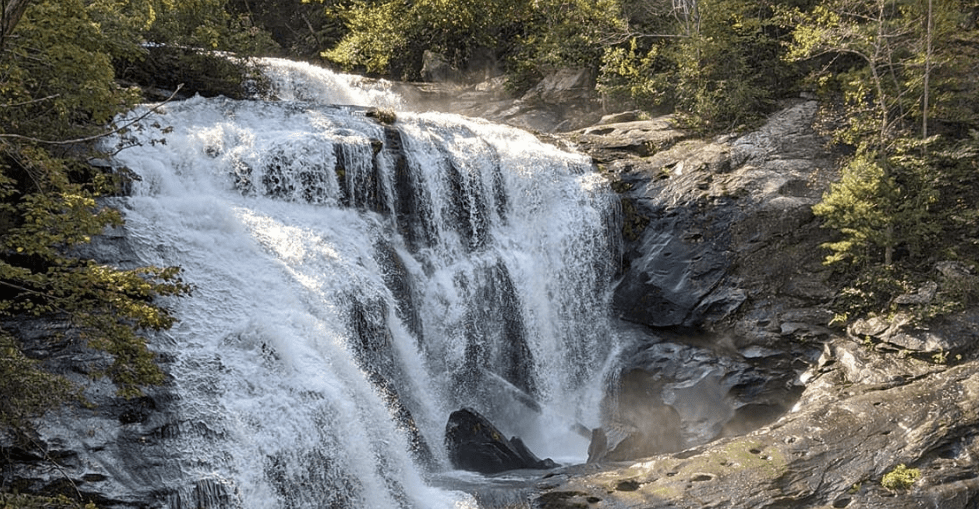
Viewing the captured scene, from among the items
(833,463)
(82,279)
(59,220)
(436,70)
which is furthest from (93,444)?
(436,70)

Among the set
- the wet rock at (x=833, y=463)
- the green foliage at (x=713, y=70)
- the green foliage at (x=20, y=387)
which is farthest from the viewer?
the green foliage at (x=713, y=70)

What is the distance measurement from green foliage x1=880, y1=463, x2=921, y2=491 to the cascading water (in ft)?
17.3

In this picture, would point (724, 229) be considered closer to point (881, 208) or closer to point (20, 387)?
point (881, 208)

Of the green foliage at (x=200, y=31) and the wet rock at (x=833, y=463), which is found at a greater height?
the green foliage at (x=200, y=31)

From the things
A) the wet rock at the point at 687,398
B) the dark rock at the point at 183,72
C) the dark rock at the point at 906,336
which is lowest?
the wet rock at the point at 687,398

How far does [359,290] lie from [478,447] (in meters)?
3.17

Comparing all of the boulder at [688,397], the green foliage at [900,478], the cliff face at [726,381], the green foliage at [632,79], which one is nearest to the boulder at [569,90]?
the green foliage at [632,79]

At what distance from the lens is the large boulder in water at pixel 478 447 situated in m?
12.6

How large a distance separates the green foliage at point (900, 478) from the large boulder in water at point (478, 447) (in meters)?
5.07

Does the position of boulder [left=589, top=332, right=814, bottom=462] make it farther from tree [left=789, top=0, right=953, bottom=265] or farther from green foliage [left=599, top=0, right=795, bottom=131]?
green foliage [left=599, top=0, right=795, bottom=131]

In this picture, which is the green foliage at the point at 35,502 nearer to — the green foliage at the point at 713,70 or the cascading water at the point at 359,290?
the cascading water at the point at 359,290

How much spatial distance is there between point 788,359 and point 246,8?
79.7 ft

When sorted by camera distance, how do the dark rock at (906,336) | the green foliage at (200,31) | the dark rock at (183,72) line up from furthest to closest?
the green foliage at (200,31)
the dark rock at (183,72)
the dark rock at (906,336)

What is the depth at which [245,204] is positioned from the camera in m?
13.9
